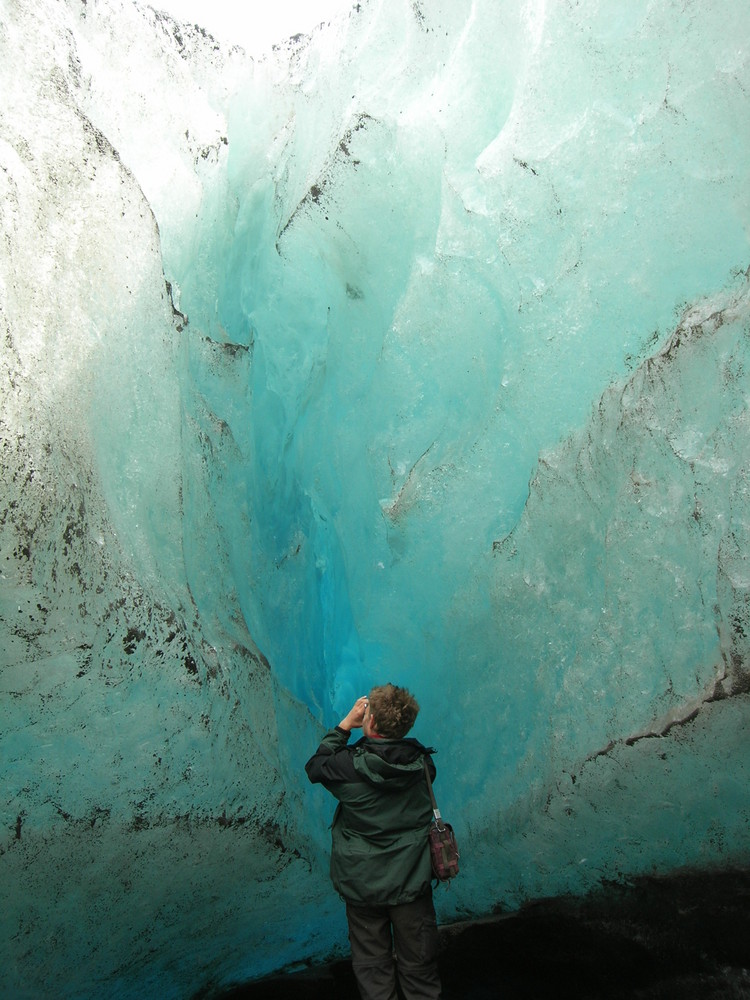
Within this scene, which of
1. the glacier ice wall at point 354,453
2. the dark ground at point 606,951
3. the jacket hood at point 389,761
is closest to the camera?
the jacket hood at point 389,761

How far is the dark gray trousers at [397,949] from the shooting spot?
79.3 inches

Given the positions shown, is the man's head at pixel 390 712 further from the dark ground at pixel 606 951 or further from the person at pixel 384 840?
the dark ground at pixel 606 951

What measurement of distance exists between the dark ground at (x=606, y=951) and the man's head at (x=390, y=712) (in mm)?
810

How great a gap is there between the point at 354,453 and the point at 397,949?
1248mm

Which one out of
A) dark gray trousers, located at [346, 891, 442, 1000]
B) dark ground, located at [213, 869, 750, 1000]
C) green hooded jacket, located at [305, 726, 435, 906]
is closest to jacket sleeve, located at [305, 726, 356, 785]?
green hooded jacket, located at [305, 726, 435, 906]

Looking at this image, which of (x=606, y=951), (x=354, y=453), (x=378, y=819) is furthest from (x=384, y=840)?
(x=354, y=453)

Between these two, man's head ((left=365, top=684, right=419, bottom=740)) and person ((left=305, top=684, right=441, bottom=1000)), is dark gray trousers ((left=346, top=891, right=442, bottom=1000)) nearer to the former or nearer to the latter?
person ((left=305, top=684, right=441, bottom=1000))

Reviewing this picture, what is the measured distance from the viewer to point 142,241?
2.25 m

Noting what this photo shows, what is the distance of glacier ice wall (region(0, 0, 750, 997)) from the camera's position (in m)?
2.07

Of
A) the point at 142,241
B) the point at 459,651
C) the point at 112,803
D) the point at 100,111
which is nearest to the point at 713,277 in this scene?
the point at 459,651

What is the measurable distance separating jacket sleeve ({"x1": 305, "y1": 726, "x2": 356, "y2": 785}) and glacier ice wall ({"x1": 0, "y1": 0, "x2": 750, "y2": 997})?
0.36 meters

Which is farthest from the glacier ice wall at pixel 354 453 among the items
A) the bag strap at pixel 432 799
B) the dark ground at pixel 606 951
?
the bag strap at pixel 432 799

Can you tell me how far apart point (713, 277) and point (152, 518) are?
152 centimetres

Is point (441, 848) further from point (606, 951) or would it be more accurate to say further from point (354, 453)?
point (354, 453)
